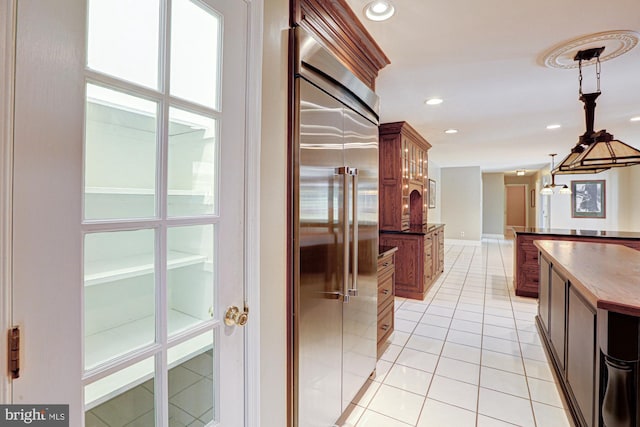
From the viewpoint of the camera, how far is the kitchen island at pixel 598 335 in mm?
1314

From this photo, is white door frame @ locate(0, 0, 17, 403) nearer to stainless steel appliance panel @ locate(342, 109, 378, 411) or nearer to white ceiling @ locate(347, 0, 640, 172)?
stainless steel appliance panel @ locate(342, 109, 378, 411)

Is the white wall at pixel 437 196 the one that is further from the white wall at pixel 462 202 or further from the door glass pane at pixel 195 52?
the door glass pane at pixel 195 52

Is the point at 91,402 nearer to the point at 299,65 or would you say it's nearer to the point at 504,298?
the point at 299,65

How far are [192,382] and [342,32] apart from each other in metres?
1.92

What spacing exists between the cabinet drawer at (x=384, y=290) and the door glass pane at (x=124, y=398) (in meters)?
1.86

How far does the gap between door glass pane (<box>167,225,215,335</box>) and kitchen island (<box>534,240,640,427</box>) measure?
162cm

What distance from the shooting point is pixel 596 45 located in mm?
2133

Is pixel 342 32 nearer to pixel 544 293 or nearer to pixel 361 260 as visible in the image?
pixel 361 260

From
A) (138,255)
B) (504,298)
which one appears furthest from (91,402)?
(504,298)

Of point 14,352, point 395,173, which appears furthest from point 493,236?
point 14,352

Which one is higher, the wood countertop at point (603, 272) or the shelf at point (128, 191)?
the shelf at point (128, 191)

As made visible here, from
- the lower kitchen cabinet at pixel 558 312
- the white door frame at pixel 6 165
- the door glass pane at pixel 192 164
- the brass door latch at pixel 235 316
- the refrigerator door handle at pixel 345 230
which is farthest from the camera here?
the lower kitchen cabinet at pixel 558 312

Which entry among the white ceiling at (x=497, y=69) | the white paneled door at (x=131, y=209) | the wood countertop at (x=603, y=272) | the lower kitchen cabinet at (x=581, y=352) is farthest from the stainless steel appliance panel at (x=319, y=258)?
the lower kitchen cabinet at (x=581, y=352)

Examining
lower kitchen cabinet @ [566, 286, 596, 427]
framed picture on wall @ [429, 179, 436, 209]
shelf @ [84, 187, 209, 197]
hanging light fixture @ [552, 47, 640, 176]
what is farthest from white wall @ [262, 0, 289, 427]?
framed picture on wall @ [429, 179, 436, 209]
